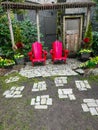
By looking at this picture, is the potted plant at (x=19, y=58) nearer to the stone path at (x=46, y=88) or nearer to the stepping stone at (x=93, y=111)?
the stone path at (x=46, y=88)

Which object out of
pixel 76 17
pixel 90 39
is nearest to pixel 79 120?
pixel 90 39

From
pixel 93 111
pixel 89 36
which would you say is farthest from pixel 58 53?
pixel 93 111

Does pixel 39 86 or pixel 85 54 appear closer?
pixel 39 86

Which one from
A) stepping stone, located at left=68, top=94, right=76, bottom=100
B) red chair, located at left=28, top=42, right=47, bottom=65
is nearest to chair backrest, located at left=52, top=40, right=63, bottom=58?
red chair, located at left=28, top=42, right=47, bottom=65

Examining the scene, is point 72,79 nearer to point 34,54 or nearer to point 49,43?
point 34,54

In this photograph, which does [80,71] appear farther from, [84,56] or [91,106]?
[91,106]

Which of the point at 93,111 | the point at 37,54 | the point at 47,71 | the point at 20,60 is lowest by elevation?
the point at 93,111

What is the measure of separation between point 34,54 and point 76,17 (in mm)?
2796

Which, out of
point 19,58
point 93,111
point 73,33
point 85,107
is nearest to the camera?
point 93,111

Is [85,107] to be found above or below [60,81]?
below

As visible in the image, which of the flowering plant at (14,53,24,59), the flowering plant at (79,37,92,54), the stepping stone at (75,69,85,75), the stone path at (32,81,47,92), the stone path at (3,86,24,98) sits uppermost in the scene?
the flowering plant at (79,37,92,54)

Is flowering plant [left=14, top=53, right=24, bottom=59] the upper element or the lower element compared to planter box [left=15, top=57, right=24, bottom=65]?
upper

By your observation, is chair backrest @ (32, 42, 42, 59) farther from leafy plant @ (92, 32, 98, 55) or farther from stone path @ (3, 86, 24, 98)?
leafy plant @ (92, 32, 98, 55)

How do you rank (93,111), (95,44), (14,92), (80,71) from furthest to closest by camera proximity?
(95,44) < (80,71) < (14,92) < (93,111)
